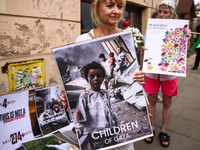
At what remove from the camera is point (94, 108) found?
903mm

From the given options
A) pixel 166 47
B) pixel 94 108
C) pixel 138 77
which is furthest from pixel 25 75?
pixel 166 47

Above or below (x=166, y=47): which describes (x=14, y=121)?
below

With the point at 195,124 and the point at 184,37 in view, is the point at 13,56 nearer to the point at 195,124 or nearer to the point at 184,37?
the point at 184,37

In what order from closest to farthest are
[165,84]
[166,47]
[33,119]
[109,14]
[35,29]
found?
1. [109,14]
2. [33,119]
3. [166,47]
4. [165,84]
5. [35,29]

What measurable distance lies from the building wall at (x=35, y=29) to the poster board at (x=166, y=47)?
1.47 meters

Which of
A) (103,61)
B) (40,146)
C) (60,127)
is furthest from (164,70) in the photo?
(40,146)

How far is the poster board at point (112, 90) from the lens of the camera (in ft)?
2.93

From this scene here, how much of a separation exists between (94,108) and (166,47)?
122 centimetres

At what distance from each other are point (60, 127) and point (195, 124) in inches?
95.0

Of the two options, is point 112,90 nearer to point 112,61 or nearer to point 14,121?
point 112,61

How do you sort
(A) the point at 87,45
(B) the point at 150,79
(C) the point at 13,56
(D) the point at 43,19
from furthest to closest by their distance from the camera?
(D) the point at 43,19 → (B) the point at 150,79 → (C) the point at 13,56 → (A) the point at 87,45

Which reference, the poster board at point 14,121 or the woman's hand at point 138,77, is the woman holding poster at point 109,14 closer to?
the woman's hand at point 138,77

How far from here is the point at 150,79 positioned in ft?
6.95

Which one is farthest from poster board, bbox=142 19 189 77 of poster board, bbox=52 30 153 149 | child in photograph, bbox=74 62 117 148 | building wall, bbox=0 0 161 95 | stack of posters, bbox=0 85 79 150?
building wall, bbox=0 0 161 95
